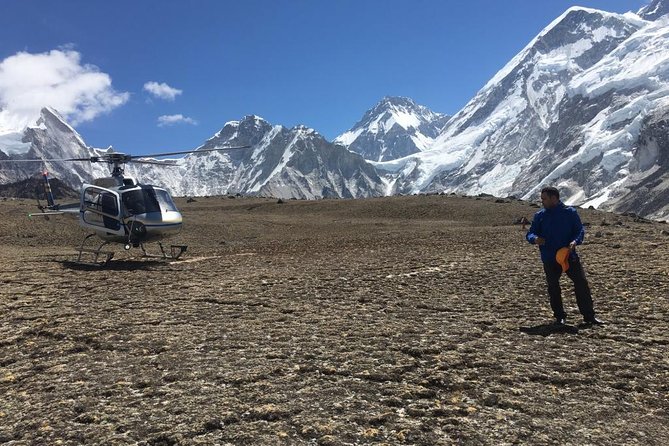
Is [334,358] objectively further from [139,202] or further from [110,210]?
[110,210]

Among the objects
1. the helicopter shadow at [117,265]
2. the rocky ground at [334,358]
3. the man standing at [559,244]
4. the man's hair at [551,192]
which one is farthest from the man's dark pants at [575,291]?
the helicopter shadow at [117,265]

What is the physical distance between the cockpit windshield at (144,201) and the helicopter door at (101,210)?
36 centimetres

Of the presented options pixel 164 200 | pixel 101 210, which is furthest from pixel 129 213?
pixel 164 200

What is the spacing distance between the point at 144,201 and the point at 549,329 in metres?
16.5

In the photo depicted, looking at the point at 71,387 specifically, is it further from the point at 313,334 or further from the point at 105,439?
the point at 313,334

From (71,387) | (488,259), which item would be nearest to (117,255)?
(488,259)

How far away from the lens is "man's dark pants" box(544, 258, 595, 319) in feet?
29.2

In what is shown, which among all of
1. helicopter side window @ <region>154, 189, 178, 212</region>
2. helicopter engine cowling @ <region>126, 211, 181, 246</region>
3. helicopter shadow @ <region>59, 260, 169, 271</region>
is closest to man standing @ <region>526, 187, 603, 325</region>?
helicopter shadow @ <region>59, 260, 169, 271</region>

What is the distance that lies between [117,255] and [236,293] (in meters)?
13.3

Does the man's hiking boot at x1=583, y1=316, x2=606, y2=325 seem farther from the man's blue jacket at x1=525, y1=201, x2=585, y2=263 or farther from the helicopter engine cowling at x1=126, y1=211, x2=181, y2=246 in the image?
the helicopter engine cowling at x1=126, y1=211, x2=181, y2=246

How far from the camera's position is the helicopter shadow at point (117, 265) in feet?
57.5

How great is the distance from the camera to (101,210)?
2041 cm

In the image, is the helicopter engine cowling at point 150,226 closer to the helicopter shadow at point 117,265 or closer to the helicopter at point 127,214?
the helicopter at point 127,214

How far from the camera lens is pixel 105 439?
4.87 m
